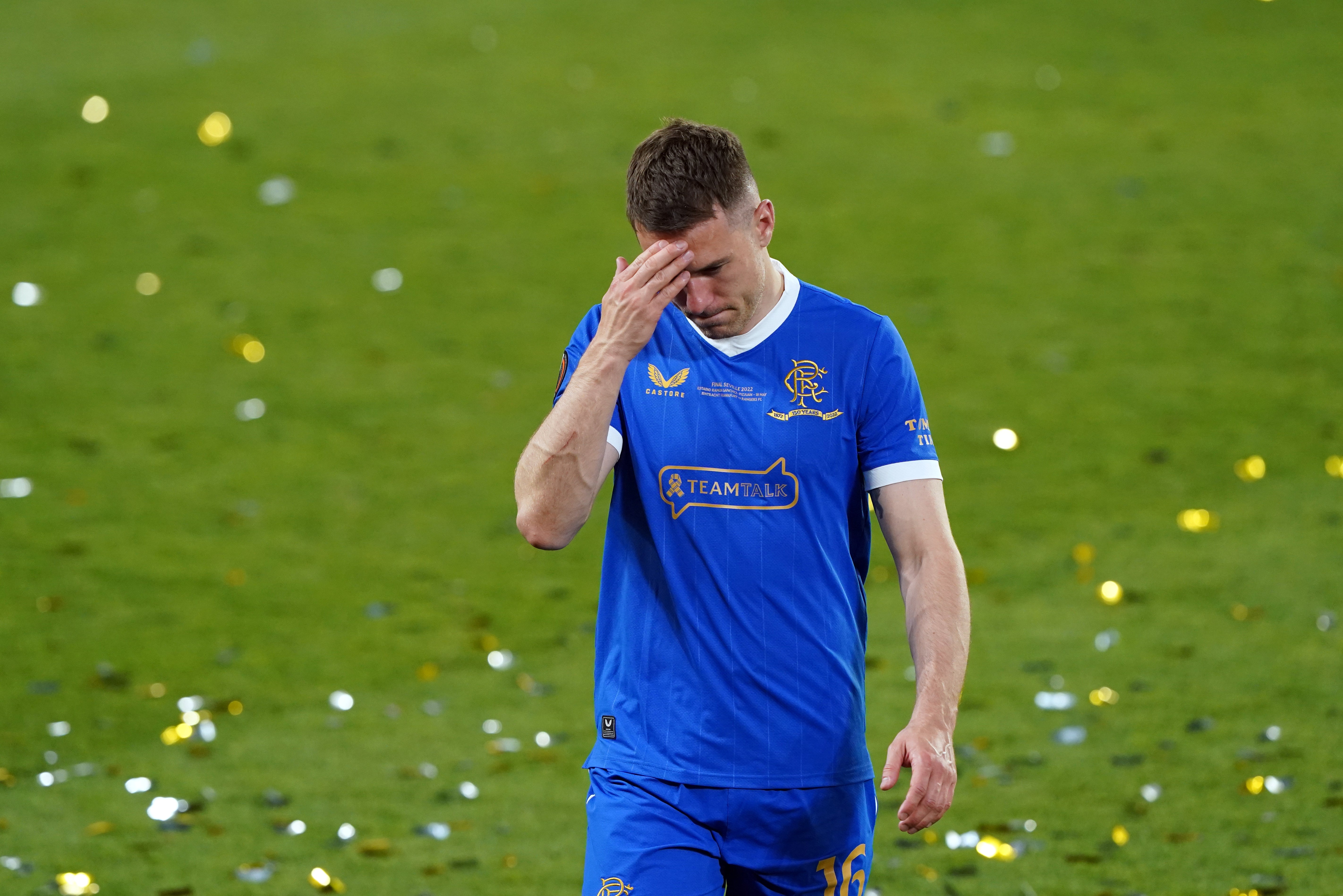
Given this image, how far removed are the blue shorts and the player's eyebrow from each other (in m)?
1.18

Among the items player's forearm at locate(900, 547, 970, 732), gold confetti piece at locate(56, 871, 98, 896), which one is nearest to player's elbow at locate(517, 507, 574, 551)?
player's forearm at locate(900, 547, 970, 732)

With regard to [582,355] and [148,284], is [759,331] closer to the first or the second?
[582,355]

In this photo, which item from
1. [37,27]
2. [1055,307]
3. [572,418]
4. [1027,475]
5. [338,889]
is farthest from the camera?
[37,27]

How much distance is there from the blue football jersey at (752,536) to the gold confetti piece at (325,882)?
2909 mm

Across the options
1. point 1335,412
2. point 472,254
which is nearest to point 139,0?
point 472,254

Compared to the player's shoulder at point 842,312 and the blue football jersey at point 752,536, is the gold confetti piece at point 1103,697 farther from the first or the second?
the player's shoulder at point 842,312

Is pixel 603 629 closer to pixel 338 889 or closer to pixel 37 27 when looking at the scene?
pixel 338 889

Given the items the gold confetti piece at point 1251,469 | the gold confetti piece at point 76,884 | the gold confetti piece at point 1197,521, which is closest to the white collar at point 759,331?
the gold confetti piece at point 76,884

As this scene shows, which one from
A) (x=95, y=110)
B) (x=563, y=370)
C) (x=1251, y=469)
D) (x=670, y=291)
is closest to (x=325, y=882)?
(x=563, y=370)

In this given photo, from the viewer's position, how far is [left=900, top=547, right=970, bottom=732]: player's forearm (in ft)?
11.7

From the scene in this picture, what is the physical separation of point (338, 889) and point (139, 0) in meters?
15.0

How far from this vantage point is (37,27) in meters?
18.1

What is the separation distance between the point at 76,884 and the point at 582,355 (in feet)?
12.5

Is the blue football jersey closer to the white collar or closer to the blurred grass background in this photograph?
the white collar
